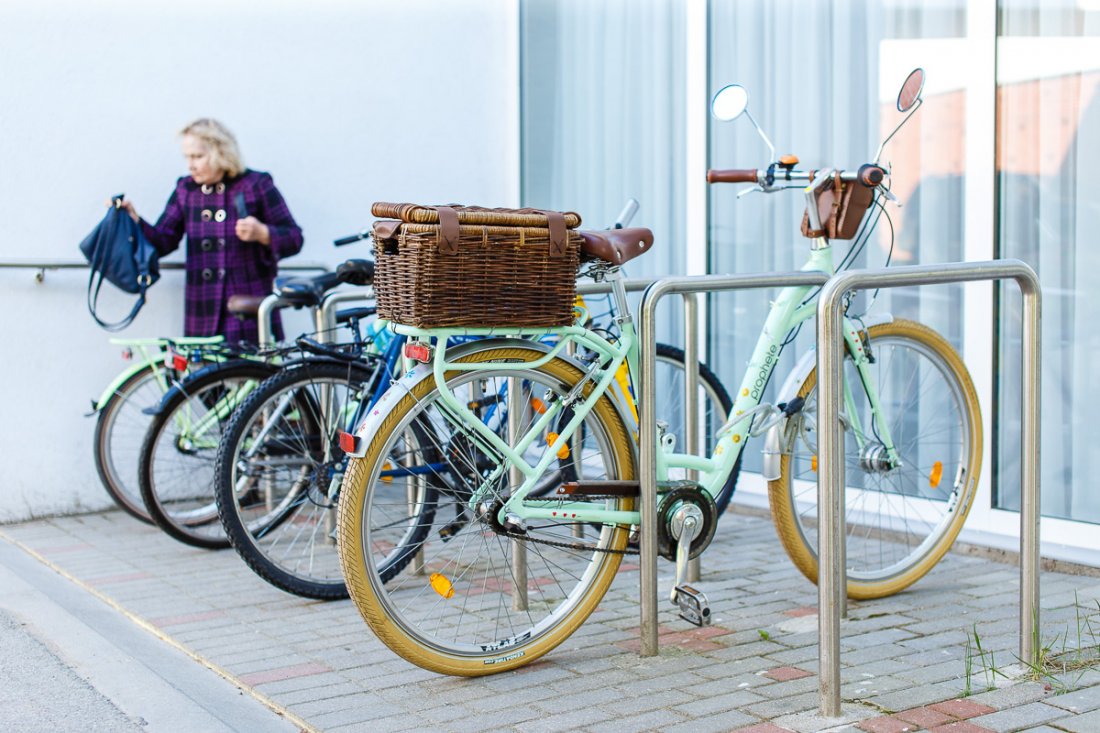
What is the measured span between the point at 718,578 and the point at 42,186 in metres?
3.45

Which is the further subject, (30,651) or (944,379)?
(944,379)

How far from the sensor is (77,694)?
354cm

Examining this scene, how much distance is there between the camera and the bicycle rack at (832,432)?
3.11 metres

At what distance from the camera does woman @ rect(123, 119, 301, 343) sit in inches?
236

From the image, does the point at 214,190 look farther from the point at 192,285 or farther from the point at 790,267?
the point at 790,267

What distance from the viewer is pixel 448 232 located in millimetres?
3268

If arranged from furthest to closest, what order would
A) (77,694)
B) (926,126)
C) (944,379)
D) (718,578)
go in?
(926,126), (718,578), (944,379), (77,694)

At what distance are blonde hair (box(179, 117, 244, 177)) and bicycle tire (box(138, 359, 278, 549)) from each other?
1.23 metres

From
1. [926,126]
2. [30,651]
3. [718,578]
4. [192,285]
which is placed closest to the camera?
[30,651]

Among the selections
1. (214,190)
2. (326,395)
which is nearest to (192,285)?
(214,190)

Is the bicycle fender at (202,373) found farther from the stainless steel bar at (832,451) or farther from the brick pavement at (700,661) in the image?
the stainless steel bar at (832,451)

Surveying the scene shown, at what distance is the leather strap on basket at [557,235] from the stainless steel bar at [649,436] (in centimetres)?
27

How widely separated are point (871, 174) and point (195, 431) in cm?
287

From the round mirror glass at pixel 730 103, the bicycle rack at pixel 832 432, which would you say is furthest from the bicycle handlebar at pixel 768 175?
the bicycle rack at pixel 832 432
